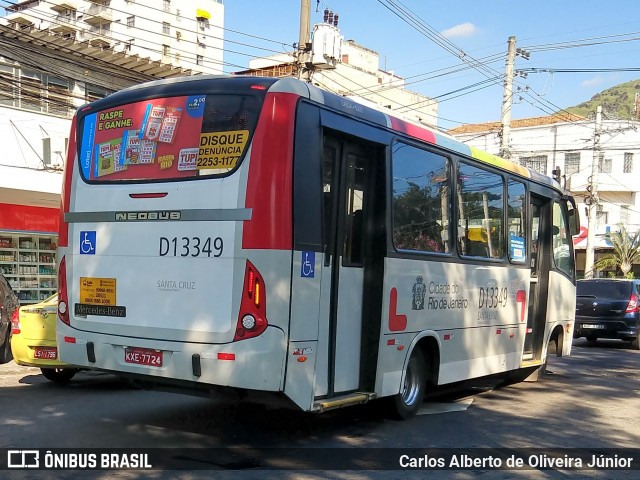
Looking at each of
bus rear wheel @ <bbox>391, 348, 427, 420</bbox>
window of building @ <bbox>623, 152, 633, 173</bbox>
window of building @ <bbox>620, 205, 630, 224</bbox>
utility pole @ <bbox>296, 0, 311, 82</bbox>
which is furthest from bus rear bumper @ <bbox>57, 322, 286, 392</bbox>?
window of building @ <bbox>620, 205, 630, 224</bbox>

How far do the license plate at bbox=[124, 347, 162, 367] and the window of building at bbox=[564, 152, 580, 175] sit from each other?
44.4 m

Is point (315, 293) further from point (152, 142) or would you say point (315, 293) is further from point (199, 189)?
point (152, 142)

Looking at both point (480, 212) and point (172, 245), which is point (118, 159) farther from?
point (480, 212)

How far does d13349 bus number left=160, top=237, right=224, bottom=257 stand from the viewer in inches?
239

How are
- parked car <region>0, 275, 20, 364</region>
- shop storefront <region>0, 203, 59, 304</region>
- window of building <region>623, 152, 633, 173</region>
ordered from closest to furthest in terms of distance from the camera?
parked car <region>0, 275, 20, 364</region>, shop storefront <region>0, 203, 59, 304</region>, window of building <region>623, 152, 633, 173</region>

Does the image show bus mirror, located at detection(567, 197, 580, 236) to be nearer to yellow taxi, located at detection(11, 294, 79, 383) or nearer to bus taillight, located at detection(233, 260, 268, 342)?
bus taillight, located at detection(233, 260, 268, 342)

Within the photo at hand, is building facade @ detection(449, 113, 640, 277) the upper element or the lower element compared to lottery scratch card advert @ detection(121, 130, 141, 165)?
upper

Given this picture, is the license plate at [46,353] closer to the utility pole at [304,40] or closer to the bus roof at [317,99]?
the bus roof at [317,99]

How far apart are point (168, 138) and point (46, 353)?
4336 millimetres

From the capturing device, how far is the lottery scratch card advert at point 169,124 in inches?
257

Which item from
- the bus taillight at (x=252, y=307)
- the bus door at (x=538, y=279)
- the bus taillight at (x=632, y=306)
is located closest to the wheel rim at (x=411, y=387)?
the bus taillight at (x=252, y=307)

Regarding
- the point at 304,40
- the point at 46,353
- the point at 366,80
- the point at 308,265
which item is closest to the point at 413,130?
the point at 308,265

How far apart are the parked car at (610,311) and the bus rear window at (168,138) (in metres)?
14.4

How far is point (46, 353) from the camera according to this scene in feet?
30.8
